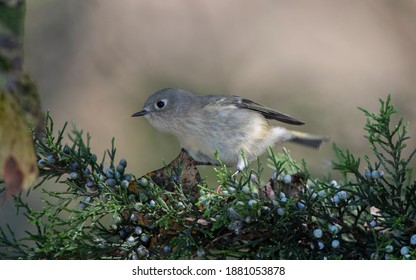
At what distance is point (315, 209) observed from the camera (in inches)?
43.4

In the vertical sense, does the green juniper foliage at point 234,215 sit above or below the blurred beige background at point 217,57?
below

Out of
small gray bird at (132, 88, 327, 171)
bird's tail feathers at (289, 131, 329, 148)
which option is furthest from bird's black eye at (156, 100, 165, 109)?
bird's tail feathers at (289, 131, 329, 148)

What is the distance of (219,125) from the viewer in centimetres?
204

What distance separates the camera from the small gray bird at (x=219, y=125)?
1.93 meters

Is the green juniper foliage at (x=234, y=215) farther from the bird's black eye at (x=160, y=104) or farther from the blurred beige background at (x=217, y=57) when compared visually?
the blurred beige background at (x=217, y=57)

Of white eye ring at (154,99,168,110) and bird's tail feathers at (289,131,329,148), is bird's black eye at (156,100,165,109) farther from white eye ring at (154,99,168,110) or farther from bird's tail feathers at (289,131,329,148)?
bird's tail feathers at (289,131,329,148)

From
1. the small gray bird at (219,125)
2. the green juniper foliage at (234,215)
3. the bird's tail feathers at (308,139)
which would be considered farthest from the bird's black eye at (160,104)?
the green juniper foliage at (234,215)

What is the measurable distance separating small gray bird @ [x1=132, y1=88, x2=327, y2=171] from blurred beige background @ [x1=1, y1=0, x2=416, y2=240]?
0.59m

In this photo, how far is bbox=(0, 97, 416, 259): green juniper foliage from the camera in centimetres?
108

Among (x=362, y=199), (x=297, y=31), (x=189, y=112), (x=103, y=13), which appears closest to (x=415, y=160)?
(x=189, y=112)

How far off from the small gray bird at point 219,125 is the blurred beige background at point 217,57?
0.59 m

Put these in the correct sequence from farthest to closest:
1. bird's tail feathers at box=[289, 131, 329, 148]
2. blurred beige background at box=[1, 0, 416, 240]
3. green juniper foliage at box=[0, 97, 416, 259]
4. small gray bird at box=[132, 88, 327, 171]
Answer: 1. blurred beige background at box=[1, 0, 416, 240]
2. bird's tail feathers at box=[289, 131, 329, 148]
3. small gray bird at box=[132, 88, 327, 171]
4. green juniper foliage at box=[0, 97, 416, 259]

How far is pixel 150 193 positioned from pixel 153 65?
228 centimetres

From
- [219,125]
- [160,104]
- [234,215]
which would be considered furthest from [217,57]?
[234,215]
